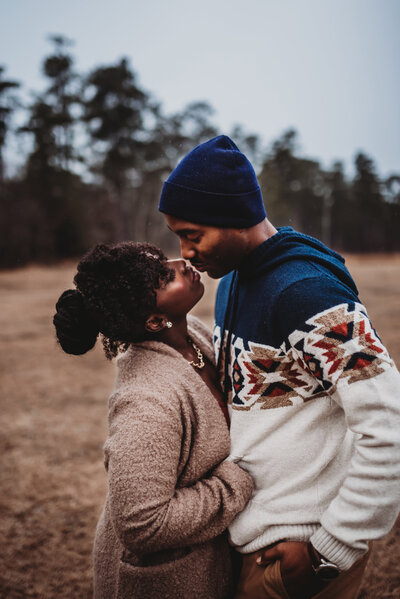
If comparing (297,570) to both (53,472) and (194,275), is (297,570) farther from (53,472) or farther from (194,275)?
(53,472)

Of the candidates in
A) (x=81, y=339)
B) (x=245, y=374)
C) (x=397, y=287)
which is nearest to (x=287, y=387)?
(x=245, y=374)

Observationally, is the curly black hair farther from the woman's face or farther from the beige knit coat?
the beige knit coat

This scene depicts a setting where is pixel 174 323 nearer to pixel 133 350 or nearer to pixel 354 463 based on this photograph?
pixel 133 350

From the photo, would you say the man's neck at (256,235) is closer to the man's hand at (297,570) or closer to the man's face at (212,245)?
the man's face at (212,245)

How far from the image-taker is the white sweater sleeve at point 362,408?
4.11 feet

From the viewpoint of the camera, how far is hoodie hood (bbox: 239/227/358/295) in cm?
147

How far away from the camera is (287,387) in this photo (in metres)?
1.50

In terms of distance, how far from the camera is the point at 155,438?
4.63ft

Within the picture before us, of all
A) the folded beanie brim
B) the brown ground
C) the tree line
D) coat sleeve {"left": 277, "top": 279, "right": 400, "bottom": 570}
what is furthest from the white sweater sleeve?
the tree line

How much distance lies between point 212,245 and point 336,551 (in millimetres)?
1109

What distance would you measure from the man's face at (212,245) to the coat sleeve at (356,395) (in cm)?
38

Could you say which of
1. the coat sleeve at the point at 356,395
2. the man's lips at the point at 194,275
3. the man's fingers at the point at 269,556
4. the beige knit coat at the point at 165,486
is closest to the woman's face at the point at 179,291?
the man's lips at the point at 194,275

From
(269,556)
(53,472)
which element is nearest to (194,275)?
(269,556)

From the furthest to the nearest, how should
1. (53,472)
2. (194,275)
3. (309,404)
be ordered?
(53,472) < (194,275) < (309,404)
